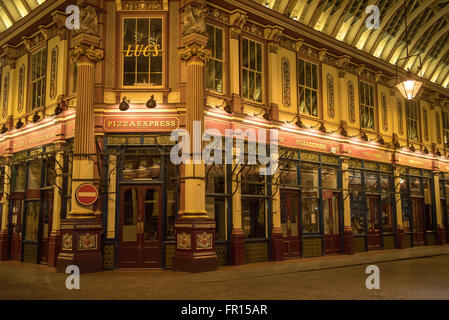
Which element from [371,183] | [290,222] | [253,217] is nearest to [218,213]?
[253,217]

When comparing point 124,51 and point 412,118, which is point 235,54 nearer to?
point 124,51

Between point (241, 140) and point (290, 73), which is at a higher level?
point (290, 73)

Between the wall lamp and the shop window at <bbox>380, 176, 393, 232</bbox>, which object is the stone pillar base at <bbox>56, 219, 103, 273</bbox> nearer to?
the wall lamp

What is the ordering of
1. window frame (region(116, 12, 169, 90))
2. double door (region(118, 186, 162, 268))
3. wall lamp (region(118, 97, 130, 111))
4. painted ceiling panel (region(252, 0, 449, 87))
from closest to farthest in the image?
double door (region(118, 186, 162, 268)), wall lamp (region(118, 97, 130, 111)), window frame (region(116, 12, 169, 90)), painted ceiling panel (region(252, 0, 449, 87))

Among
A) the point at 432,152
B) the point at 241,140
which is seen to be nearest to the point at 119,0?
the point at 241,140

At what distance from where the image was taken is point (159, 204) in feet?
42.2

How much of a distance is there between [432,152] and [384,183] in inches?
193

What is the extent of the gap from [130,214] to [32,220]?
15.0ft

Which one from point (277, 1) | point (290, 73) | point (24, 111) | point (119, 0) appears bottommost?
point (24, 111)

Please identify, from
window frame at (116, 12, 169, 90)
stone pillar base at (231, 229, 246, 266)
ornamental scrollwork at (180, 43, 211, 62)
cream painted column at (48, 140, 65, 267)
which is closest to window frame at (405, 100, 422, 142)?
stone pillar base at (231, 229, 246, 266)

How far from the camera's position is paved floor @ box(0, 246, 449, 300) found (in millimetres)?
8539

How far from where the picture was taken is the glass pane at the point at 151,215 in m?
12.8

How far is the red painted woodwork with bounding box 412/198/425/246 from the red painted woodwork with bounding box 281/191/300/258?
27.0ft
